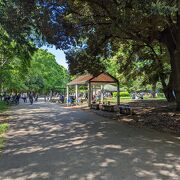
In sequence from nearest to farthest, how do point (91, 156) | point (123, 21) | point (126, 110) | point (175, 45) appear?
point (91, 156) → point (123, 21) → point (175, 45) → point (126, 110)

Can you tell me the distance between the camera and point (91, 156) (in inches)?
399

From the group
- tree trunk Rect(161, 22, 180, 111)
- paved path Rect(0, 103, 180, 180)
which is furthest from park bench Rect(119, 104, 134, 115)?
paved path Rect(0, 103, 180, 180)

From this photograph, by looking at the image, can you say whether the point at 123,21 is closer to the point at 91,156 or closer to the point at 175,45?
the point at 91,156

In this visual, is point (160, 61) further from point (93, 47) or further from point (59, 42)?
point (59, 42)

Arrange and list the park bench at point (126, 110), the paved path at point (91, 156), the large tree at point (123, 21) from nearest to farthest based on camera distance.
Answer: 1. the paved path at point (91, 156)
2. the large tree at point (123, 21)
3. the park bench at point (126, 110)

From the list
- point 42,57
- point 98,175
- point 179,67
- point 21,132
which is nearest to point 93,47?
point 179,67

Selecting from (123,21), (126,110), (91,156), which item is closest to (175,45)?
(126,110)

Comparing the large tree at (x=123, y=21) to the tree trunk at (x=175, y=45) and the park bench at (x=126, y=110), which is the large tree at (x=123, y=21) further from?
the park bench at (x=126, y=110)

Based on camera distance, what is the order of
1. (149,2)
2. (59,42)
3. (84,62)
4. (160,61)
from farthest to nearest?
(160,61) → (84,62) → (59,42) → (149,2)

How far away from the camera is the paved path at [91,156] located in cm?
815

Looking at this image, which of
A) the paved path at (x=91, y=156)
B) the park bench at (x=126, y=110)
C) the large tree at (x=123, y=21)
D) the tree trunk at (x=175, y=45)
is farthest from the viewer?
the park bench at (x=126, y=110)

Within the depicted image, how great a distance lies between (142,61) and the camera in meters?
43.5

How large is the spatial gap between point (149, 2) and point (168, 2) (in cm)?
65

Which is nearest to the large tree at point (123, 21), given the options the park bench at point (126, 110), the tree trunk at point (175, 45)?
the tree trunk at point (175, 45)
